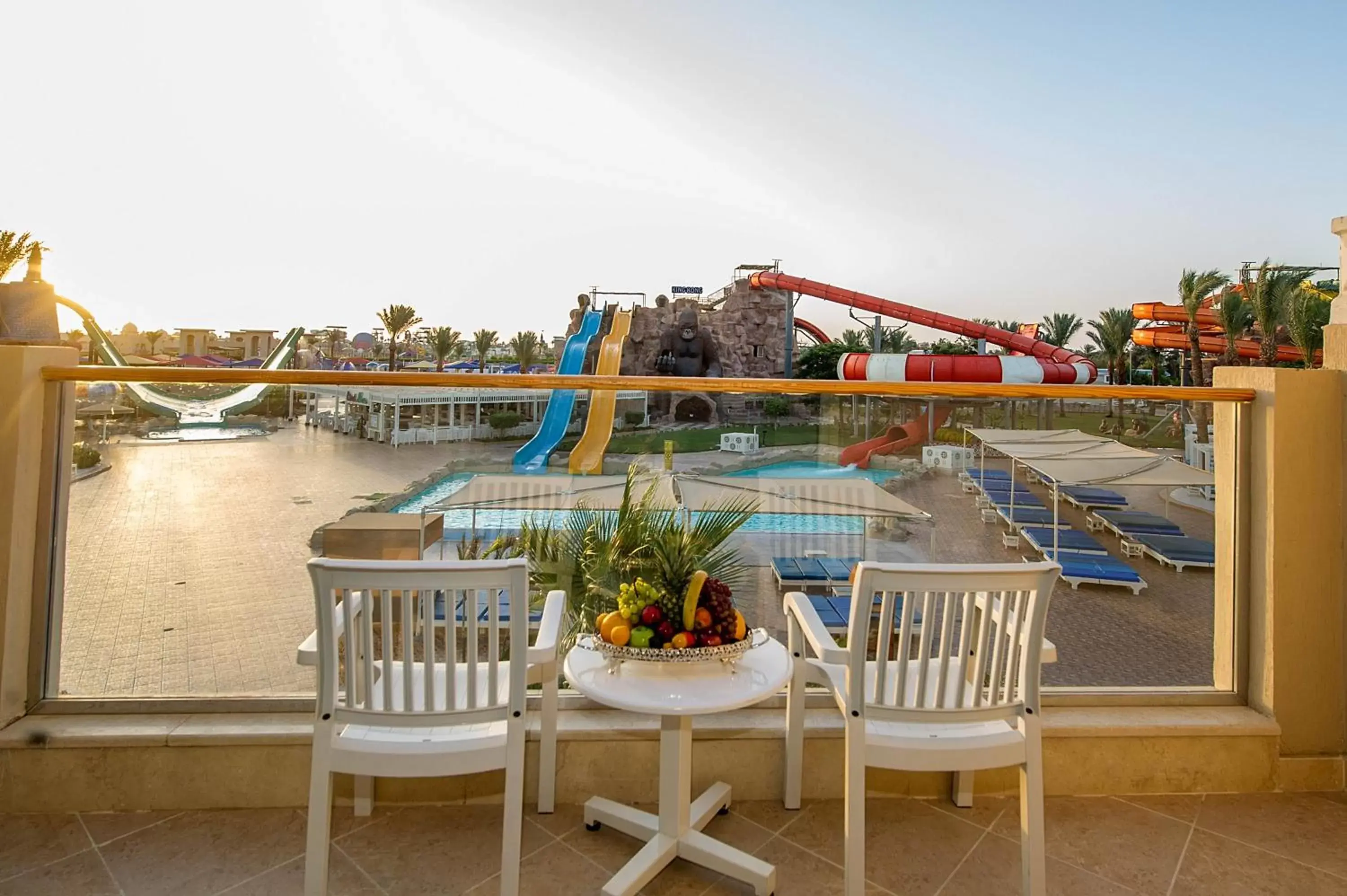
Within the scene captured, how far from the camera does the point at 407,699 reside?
5.04 feet

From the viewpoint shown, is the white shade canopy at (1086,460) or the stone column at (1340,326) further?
the white shade canopy at (1086,460)

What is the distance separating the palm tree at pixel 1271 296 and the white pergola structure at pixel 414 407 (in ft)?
83.6

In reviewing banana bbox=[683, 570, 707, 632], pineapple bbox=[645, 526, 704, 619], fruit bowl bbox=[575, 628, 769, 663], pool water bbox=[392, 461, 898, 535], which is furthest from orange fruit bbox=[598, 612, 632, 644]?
pool water bbox=[392, 461, 898, 535]

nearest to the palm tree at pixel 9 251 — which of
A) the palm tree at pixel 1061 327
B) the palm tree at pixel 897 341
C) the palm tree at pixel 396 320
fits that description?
the palm tree at pixel 396 320

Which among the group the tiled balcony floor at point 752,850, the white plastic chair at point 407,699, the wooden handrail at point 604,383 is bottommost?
the tiled balcony floor at point 752,850

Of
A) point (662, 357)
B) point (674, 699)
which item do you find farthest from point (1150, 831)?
point (662, 357)

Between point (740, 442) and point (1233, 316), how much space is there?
28.7 m

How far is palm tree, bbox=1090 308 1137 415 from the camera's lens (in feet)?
104

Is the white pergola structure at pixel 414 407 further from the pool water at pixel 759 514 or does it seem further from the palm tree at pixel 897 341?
the palm tree at pixel 897 341

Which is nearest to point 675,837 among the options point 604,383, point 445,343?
point 604,383

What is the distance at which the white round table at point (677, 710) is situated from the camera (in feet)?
5.38

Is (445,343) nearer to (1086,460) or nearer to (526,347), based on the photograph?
(526,347)

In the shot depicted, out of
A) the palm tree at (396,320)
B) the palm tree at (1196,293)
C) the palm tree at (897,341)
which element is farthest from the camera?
the palm tree at (897,341)

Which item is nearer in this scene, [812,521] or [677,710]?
[677,710]
